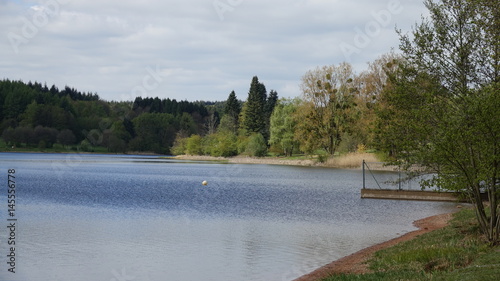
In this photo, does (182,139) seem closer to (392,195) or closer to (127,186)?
(127,186)

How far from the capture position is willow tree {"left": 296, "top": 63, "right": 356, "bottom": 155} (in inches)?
3174

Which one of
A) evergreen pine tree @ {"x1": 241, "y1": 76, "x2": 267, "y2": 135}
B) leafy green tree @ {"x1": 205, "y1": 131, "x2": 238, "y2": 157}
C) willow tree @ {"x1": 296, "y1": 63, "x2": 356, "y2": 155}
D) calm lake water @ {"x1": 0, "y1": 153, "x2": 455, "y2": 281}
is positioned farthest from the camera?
evergreen pine tree @ {"x1": 241, "y1": 76, "x2": 267, "y2": 135}

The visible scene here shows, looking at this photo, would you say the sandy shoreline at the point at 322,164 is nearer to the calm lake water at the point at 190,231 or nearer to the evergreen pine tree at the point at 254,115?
the evergreen pine tree at the point at 254,115

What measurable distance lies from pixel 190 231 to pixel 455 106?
12565mm

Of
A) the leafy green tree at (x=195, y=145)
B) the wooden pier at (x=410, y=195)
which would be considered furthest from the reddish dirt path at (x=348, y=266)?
the leafy green tree at (x=195, y=145)

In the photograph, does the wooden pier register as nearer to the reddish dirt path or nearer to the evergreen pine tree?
the reddish dirt path

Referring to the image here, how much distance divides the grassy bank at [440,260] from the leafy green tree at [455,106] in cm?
103

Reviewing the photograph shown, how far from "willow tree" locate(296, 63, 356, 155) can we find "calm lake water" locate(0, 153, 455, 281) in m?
38.8

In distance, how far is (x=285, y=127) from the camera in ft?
334

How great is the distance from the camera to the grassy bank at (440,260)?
11.5 metres

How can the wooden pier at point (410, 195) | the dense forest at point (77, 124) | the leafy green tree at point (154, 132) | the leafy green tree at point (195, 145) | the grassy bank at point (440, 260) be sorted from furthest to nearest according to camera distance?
the leafy green tree at point (154, 132) → the dense forest at point (77, 124) → the leafy green tree at point (195, 145) → the wooden pier at point (410, 195) → the grassy bank at point (440, 260)

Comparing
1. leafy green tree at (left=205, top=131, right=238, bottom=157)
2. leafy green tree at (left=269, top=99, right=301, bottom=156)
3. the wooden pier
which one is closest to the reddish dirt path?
the wooden pier

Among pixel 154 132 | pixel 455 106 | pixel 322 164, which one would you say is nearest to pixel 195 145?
pixel 154 132

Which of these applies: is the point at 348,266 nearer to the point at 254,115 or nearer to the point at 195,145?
the point at 254,115
